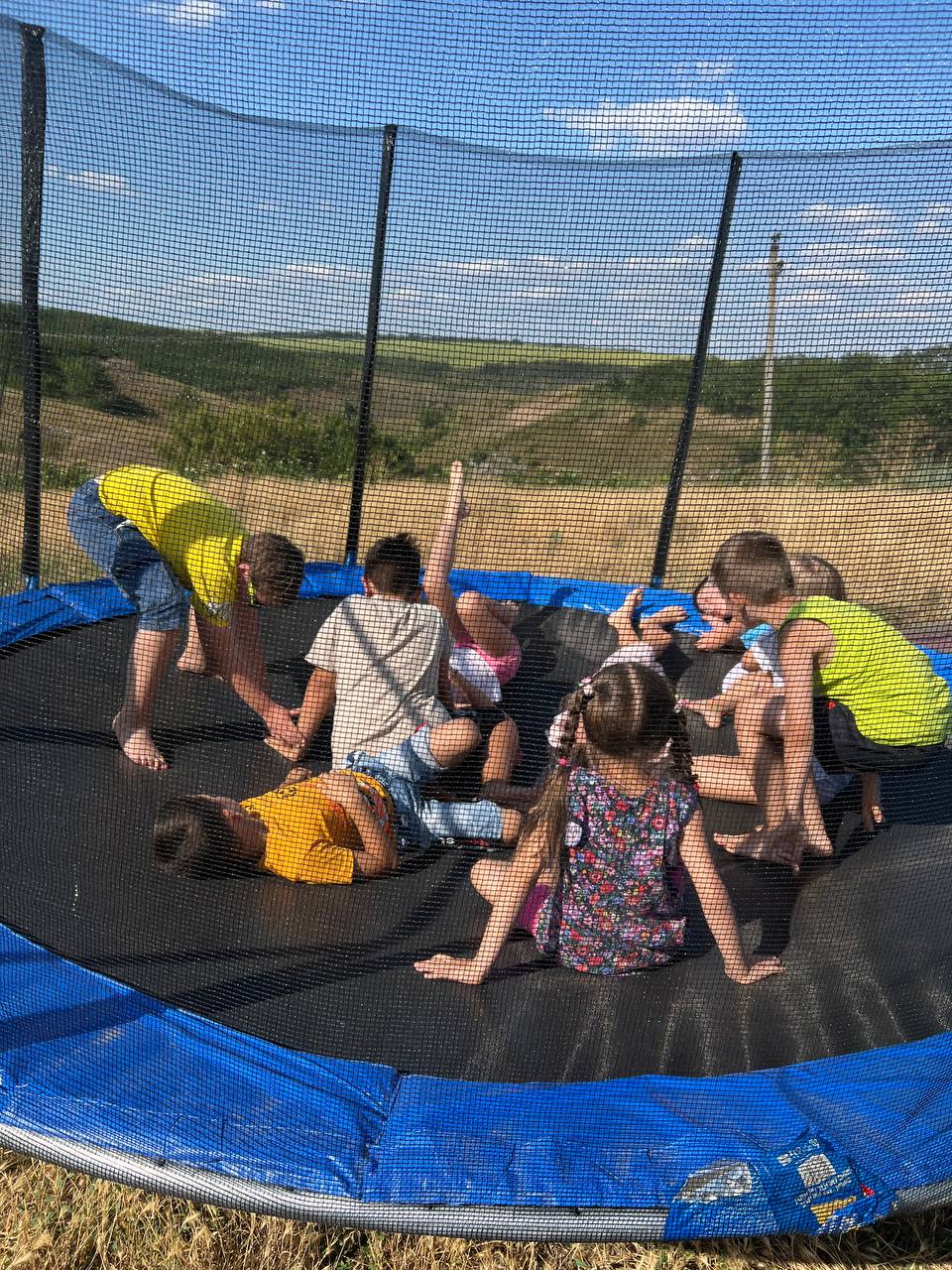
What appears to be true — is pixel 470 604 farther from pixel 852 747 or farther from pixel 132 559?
pixel 852 747

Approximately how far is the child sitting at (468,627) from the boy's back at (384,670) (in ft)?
0.53

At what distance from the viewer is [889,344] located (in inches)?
62.9

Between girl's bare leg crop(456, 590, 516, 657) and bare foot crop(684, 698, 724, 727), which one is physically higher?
girl's bare leg crop(456, 590, 516, 657)

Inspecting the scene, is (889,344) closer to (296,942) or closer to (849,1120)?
(849,1120)

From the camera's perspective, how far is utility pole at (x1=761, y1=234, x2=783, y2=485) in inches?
71.1

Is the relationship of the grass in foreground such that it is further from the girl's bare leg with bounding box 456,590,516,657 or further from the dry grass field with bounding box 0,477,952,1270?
the girl's bare leg with bounding box 456,590,516,657

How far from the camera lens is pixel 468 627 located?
2.47 m

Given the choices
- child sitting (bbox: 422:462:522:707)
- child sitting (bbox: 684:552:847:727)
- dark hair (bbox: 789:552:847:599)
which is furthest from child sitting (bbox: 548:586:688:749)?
dark hair (bbox: 789:552:847:599)

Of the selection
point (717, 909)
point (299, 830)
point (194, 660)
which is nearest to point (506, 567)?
point (194, 660)

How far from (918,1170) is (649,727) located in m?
0.61

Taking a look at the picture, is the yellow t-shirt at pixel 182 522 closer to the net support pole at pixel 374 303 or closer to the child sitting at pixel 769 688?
the net support pole at pixel 374 303

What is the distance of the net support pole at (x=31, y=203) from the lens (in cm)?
210

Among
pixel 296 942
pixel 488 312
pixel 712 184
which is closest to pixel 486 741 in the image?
pixel 296 942

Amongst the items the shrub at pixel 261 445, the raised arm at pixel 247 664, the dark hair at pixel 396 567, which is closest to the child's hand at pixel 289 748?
the raised arm at pixel 247 664
